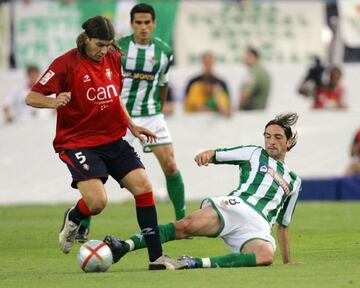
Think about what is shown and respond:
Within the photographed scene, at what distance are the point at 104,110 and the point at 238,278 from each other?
2.15m

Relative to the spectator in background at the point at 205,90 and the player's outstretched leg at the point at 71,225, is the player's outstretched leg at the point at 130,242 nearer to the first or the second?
the player's outstretched leg at the point at 71,225

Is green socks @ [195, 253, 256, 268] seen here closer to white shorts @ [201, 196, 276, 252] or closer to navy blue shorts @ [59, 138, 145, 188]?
white shorts @ [201, 196, 276, 252]

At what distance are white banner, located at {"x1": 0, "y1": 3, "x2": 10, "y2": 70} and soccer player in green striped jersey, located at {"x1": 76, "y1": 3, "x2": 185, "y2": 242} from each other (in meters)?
8.81

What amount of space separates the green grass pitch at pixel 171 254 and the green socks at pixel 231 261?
0.18m

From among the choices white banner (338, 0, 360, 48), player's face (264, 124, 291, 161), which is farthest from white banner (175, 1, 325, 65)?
player's face (264, 124, 291, 161)

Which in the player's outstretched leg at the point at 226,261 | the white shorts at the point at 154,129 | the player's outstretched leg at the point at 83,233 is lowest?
the player's outstretched leg at the point at 83,233

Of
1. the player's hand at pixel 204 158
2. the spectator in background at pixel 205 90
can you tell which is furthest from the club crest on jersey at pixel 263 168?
the spectator in background at pixel 205 90

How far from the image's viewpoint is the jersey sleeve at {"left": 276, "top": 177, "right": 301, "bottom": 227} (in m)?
10.3

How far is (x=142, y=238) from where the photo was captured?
10.0 m

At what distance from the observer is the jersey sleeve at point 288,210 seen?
1029 cm

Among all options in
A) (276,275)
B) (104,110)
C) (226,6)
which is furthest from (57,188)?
(276,275)

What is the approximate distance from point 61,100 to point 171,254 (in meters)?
2.38

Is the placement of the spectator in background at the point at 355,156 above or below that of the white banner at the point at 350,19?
below

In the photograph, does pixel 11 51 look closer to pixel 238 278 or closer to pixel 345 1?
pixel 345 1
